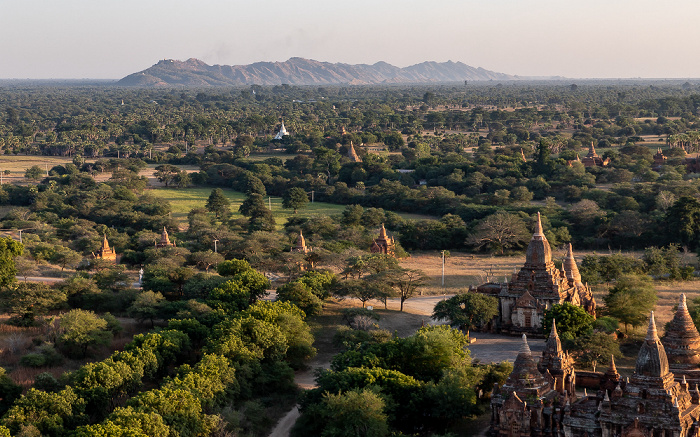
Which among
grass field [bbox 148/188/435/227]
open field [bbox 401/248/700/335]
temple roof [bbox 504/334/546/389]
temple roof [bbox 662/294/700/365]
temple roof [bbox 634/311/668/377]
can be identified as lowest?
grass field [bbox 148/188/435/227]

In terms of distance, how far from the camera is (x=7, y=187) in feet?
276

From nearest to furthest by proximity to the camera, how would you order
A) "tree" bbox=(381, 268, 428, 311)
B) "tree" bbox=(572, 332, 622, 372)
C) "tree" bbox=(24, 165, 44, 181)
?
"tree" bbox=(572, 332, 622, 372), "tree" bbox=(381, 268, 428, 311), "tree" bbox=(24, 165, 44, 181)

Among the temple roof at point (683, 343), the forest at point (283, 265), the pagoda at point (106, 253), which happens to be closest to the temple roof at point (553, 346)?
the forest at point (283, 265)

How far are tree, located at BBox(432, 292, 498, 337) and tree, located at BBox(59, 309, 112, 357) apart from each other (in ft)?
50.5

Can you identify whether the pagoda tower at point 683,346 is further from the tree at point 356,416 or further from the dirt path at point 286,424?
the dirt path at point 286,424

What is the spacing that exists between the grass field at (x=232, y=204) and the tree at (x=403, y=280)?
27.4m

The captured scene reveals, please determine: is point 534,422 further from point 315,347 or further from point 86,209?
point 86,209

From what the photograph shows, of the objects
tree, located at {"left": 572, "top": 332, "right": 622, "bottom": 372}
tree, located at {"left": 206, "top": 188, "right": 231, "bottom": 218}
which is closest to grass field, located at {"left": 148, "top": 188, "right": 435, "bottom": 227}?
tree, located at {"left": 206, "top": 188, "right": 231, "bottom": 218}

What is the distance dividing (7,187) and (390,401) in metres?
66.9

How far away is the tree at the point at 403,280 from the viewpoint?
1748 inches

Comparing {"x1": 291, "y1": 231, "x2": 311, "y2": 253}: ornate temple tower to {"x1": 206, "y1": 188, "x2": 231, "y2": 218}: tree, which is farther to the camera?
{"x1": 206, "y1": 188, "x2": 231, "y2": 218}: tree

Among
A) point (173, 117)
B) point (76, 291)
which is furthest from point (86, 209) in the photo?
point (173, 117)

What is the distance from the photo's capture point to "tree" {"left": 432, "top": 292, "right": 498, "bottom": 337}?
38562 millimetres

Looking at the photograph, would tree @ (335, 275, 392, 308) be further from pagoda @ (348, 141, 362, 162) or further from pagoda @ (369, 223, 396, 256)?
pagoda @ (348, 141, 362, 162)
